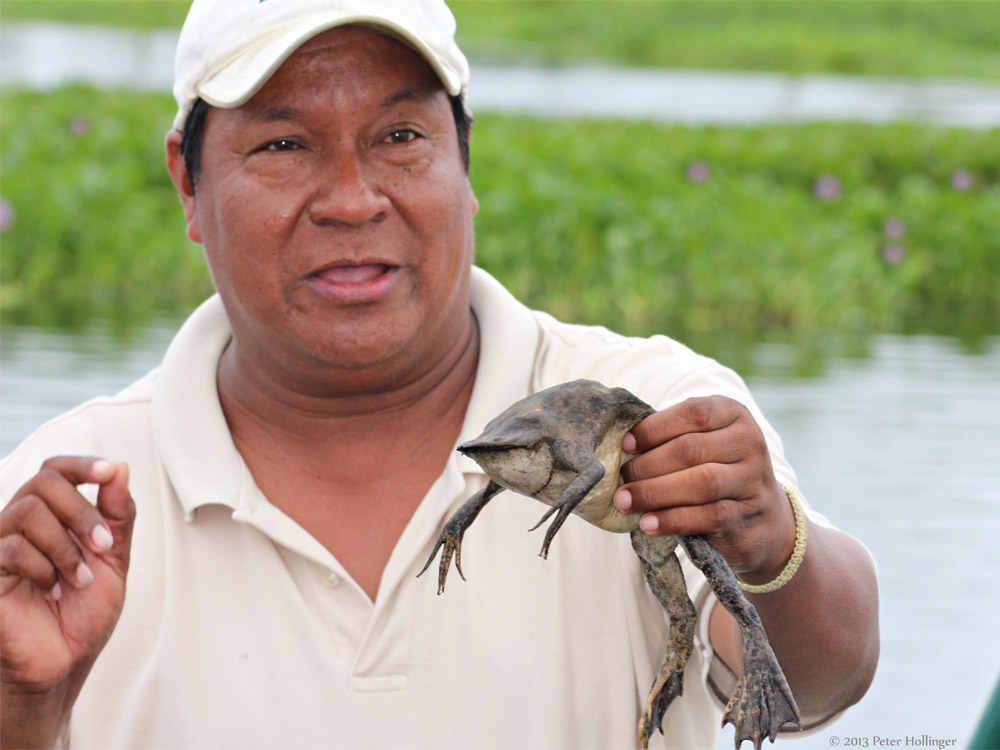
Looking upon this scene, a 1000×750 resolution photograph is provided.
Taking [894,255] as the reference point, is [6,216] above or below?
above

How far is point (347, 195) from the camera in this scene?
2.00m

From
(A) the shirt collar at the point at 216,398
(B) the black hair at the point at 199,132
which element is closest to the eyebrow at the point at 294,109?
(B) the black hair at the point at 199,132

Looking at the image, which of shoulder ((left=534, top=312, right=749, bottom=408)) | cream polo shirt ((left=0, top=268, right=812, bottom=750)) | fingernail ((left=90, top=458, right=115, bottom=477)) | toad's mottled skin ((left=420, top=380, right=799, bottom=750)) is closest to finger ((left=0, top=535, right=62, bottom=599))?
fingernail ((left=90, top=458, right=115, bottom=477))

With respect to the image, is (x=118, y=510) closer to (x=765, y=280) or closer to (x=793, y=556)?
(x=793, y=556)

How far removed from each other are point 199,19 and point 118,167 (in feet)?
26.9

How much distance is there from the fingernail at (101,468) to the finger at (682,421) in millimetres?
660

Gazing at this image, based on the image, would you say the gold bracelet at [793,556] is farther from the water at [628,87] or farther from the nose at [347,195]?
the water at [628,87]

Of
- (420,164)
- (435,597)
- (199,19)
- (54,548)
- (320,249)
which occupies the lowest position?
(435,597)

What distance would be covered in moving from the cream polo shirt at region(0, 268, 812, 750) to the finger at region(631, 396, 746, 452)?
1.46ft

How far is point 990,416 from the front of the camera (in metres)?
6.16

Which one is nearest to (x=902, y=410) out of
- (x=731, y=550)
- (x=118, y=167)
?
(x=731, y=550)

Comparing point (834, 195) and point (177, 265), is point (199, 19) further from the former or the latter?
point (834, 195)

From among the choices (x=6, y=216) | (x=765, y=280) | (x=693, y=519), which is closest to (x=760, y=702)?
(x=693, y=519)

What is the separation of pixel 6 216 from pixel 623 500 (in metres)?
7.65
